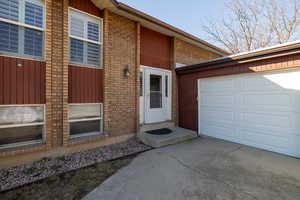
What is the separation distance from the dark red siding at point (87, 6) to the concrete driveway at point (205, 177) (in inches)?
178

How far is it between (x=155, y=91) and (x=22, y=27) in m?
4.52

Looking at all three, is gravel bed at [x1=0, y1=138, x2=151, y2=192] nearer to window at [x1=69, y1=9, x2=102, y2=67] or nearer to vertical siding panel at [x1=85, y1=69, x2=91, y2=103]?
vertical siding panel at [x1=85, y1=69, x2=91, y2=103]

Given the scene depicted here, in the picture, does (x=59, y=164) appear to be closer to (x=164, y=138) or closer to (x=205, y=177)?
(x=164, y=138)

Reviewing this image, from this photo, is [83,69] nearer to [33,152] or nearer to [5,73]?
[5,73]

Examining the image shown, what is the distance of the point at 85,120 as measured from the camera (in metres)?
4.32

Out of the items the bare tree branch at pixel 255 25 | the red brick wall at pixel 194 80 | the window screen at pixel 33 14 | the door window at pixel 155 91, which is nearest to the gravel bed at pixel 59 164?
the door window at pixel 155 91

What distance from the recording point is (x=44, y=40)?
359cm

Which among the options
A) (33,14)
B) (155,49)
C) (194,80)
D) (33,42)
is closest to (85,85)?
(33,42)

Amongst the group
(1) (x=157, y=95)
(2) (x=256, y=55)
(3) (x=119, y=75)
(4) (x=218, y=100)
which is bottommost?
(4) (x=218, y=100)

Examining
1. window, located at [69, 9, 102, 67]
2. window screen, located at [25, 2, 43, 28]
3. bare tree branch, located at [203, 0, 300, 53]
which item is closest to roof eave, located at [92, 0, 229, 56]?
window, located at [69, 9, 102, 67]

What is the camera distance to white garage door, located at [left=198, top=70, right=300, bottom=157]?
3.79 metres

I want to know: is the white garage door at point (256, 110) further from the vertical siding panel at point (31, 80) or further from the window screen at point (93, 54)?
the vertical siding panel at point (31, 80)

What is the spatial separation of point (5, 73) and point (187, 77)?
584cm

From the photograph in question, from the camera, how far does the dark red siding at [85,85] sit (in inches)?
158
